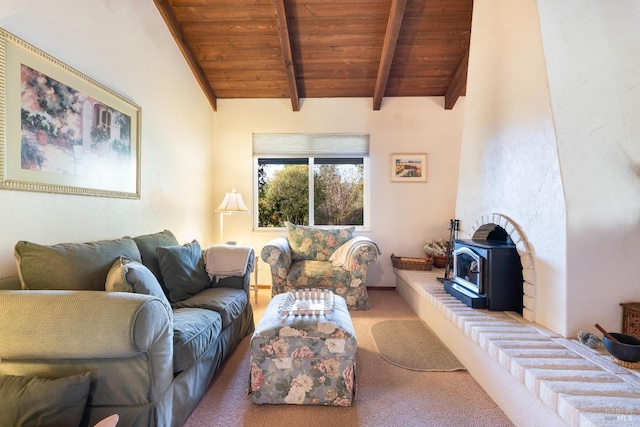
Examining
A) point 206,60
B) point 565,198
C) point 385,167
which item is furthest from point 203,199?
point 565,198

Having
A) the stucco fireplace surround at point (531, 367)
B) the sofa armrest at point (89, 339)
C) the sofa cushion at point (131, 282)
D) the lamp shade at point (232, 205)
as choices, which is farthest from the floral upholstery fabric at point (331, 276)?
the sofa armrest at point (89, 339)

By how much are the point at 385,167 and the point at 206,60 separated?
263 centimetres

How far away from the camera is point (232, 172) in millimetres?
4180

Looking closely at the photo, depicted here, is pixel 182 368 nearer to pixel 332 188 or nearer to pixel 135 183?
pixel 135 183

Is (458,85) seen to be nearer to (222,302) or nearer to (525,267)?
(525,267)

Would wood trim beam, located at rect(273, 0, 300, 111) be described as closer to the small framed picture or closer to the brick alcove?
the small framed picture

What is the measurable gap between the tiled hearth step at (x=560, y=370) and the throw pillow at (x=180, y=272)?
6.39 ft

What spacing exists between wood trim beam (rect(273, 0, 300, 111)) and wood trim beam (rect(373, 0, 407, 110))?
102 cm

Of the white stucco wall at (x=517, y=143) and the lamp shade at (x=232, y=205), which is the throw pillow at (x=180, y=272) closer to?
the lamp shade at (x=232, y=205)

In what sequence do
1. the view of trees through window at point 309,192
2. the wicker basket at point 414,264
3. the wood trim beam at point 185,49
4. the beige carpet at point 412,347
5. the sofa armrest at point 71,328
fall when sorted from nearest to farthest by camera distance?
the sofa armrest at point 71,328
the beige carpet at point 412,347
the wood trim beam at point 185,49
the wicker basket at point 414,264
the view of trees through window at point 309,192

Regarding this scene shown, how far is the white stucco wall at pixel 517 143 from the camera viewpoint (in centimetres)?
174

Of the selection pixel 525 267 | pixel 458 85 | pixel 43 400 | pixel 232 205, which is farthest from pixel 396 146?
pixel 43 400

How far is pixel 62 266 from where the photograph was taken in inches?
59.4

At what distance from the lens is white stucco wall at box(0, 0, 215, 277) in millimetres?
1663
